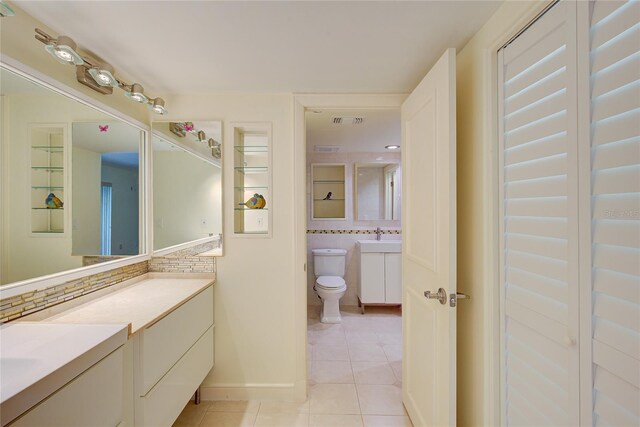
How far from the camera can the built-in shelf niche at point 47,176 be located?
3.79 feet

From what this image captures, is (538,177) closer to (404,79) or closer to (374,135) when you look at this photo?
(404,79)

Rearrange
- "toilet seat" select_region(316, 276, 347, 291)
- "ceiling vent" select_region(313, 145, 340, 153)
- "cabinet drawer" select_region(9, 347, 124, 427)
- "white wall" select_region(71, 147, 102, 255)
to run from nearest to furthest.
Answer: "cabinet drawer" select_region(9, 347, 124, 427) → "white wall" select_region(71, 147, 102, 255) → "toilet seat" select_region(316, 276, 347, 291) → "ceiling vent" select_region(313, 145, 340, 153)

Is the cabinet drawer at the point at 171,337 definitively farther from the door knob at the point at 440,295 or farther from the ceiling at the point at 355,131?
the ceiling at the point at 355,131

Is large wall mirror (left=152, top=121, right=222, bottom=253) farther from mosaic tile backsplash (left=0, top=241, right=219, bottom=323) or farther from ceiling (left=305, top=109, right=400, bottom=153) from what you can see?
ceiling (left=305, top=109, right=400, bottom=153)

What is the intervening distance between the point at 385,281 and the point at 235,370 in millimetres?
2040

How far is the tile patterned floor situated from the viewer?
162 cm

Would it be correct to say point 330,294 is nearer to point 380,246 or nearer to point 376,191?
point 380,246

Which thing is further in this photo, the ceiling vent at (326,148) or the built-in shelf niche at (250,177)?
the ceiling vent at (326,148)

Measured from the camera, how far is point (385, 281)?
3.23 meters

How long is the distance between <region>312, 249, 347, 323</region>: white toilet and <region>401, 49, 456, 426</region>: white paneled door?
1.27 m

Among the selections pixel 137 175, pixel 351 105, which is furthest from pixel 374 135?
→ pixel 137 175

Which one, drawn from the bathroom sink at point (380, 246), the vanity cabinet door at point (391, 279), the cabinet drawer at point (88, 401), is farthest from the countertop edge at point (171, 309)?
the vanity cabinet door at point (391, 279)

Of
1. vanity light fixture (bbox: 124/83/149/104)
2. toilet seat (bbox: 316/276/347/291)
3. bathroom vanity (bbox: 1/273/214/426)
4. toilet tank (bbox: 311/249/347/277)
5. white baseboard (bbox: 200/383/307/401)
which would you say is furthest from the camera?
toilet tank (bbox: 311/249/347/277)

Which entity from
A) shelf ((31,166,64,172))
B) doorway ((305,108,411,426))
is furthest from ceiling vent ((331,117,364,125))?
shelf ((31,166,64,172))
